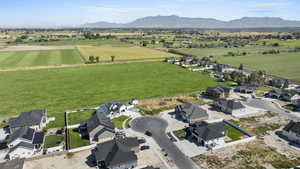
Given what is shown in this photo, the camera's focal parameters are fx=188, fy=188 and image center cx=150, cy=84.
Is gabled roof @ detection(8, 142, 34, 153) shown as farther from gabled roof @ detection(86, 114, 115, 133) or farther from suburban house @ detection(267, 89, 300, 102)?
suburban house @ detection(267, 89, 300, 102)

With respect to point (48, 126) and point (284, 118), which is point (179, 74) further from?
point (48, 126)

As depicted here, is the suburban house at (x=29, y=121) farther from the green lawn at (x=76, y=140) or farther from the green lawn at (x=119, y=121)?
the green lawn at (x=119, y=121)

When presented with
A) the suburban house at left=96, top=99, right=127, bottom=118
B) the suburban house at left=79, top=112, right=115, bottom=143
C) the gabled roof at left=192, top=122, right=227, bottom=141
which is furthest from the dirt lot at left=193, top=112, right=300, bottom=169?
the suburban house at left=96, top=99, right=127, bottom=118

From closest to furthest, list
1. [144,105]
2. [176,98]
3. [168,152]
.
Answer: [168,152] < [144,105] < [176,98]

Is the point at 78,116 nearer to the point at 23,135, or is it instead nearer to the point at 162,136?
the point at 23,135

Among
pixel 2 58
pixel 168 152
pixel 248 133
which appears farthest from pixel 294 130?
pixel 2 58

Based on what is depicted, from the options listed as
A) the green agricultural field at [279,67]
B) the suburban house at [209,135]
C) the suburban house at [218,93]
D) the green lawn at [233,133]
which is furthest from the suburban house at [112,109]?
the green agricultural field at [279,67]
